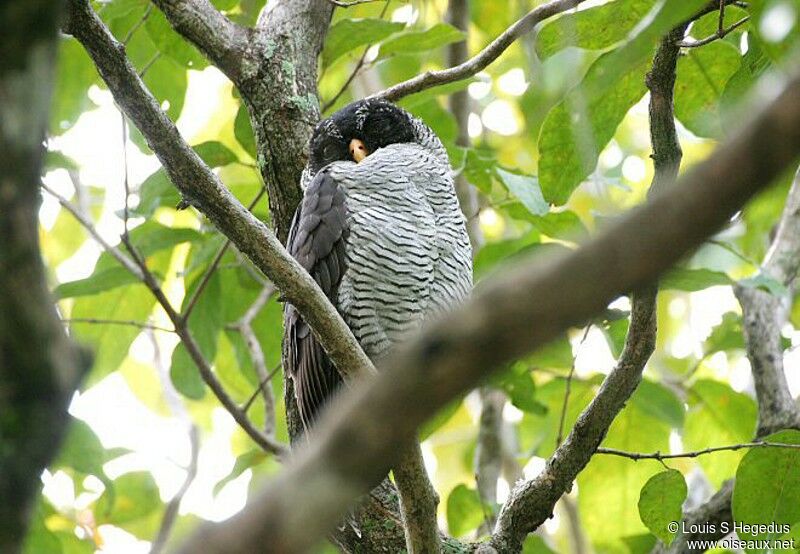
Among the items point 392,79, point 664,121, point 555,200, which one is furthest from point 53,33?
point 392,79

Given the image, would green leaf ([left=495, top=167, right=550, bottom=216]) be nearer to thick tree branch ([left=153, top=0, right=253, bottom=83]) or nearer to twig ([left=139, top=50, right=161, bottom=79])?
thick tree branch ([left=153, top=0, right=253, bottom=83])

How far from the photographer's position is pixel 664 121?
2590mm

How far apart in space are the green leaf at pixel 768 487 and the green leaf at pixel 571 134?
1.04 meters

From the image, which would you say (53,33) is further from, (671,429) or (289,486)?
(671,429)

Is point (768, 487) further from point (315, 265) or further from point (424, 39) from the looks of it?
point (424, 39)

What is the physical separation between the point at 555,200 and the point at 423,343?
89.8 inches

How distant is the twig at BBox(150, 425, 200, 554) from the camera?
438 centimetres

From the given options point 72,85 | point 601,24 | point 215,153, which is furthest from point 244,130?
point 601,24

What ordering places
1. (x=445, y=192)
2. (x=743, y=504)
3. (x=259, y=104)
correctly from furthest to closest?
(x=445, y=192) → (x=259, y=104) → (x=743, y=504)

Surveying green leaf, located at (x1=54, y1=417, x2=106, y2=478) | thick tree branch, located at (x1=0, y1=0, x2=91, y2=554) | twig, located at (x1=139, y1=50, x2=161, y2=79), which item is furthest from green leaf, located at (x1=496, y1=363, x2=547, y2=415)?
thick tree branch, located at (x1=0, y1=0, x2=91, y2=554)

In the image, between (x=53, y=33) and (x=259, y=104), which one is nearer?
(x=53, y=33)

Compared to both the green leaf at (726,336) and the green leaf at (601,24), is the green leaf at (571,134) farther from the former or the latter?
the green leaf at (726,336)

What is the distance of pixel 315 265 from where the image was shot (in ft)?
12.7

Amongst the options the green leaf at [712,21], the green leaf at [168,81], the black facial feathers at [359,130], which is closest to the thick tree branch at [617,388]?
the green leaf at [712,21]
